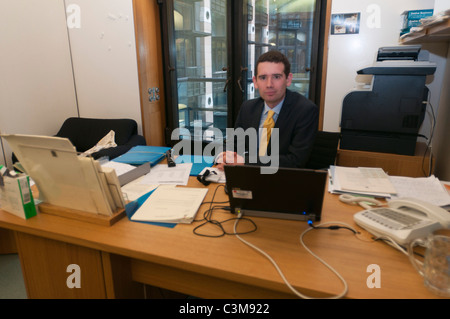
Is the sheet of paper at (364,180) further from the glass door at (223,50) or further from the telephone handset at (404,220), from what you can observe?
the glass door at (223,50)

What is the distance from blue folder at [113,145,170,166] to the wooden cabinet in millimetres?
1400

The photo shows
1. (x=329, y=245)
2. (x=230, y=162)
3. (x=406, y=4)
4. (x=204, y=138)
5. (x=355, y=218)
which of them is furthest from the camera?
(x=204, y=138)

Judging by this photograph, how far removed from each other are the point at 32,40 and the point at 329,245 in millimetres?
3350

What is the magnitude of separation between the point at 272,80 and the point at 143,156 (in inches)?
35.5

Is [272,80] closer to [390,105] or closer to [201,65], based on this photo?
[390,105]

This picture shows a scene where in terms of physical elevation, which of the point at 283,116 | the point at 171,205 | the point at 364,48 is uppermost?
the point at 364,48

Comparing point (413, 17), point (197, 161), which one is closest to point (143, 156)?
point (197, 161)

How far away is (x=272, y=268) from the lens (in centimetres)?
92

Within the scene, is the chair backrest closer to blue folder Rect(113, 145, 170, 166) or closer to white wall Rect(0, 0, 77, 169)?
white wall Rect(0, 0, 77, 169)

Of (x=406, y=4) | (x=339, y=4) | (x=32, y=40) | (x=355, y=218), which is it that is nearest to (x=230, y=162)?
(x=355, y=218)

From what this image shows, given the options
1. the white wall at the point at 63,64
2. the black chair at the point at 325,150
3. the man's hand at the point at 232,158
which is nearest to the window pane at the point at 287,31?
the black chair at the point at 325,150

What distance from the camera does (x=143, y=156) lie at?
1900 mm

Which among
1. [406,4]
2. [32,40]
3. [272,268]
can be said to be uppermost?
[406,4]
